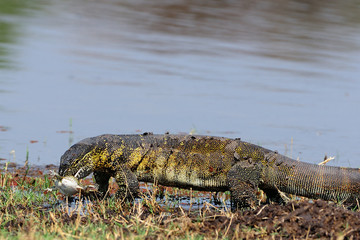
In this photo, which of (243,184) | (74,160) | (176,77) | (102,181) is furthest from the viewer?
(176,77)

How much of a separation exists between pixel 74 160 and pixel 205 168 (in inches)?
57.0

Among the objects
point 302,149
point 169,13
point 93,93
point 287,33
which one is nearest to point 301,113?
point 302,149

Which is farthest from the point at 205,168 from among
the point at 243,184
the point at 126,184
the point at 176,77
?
the point at 176,77

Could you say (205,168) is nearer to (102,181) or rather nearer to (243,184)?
(243,184)

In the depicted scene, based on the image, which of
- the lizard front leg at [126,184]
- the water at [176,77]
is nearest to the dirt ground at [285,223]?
the lizard front leg at [126,184]

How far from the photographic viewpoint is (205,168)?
829cm

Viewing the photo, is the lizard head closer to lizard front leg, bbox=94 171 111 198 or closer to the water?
lizard front leg, bbox=94 171 111 198

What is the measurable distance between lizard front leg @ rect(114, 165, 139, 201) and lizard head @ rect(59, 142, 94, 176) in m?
0.39

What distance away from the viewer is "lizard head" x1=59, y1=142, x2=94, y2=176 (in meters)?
8.18

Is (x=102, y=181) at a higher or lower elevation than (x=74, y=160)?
lower

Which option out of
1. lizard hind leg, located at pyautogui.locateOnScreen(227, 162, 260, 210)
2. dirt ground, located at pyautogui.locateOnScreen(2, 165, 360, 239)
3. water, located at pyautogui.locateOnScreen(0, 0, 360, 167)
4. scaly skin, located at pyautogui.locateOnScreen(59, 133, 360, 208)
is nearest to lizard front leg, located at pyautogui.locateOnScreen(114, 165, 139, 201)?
scaly skin, located at pyautogui.locateOnScreen(59, 133, 360, 208)

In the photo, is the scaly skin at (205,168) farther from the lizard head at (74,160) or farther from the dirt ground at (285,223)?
the dirt ground at (285,223)

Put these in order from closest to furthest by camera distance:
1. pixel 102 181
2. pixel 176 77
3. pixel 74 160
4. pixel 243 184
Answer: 1. pixel 243 184
2. pixel 74 160
3. pixel 102 181
4. pixel 176 77

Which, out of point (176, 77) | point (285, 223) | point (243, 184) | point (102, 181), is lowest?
point (176, 77)
